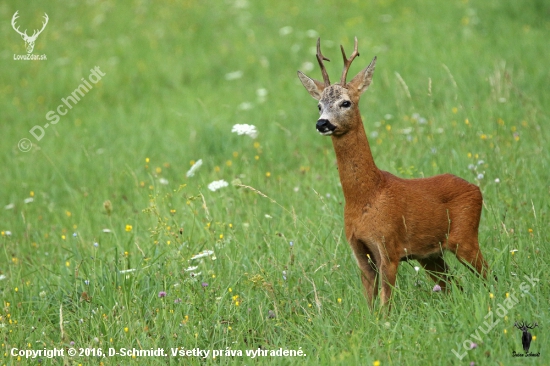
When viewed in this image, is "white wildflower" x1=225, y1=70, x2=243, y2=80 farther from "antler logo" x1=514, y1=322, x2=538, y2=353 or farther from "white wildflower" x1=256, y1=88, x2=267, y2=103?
"antler logo" x1=514, y1=322, x2=538, y2=353

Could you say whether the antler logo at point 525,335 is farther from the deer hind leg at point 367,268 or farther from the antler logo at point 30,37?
the antler logo at point 30,37

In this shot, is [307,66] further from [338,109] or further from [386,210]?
[386,210]

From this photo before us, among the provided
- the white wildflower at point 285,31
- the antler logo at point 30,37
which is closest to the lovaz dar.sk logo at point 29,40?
the antler logo at point 30,37

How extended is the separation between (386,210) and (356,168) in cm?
31

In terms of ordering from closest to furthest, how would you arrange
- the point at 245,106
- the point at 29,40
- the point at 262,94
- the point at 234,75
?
the point at 245,106, the point at 262,94, the point at 234,75, the point at 29,40

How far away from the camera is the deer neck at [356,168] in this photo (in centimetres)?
442

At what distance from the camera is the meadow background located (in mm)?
4348

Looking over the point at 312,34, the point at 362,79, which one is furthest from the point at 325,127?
the point at 312,34

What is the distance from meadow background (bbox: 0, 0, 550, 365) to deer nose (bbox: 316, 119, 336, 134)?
911 millimetres

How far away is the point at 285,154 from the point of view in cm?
795

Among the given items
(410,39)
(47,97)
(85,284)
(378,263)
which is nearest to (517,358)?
(378,263)

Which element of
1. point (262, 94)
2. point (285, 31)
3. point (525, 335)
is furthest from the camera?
point (285, 31)

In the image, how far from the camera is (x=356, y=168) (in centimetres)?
444

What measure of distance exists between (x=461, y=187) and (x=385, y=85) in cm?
493
